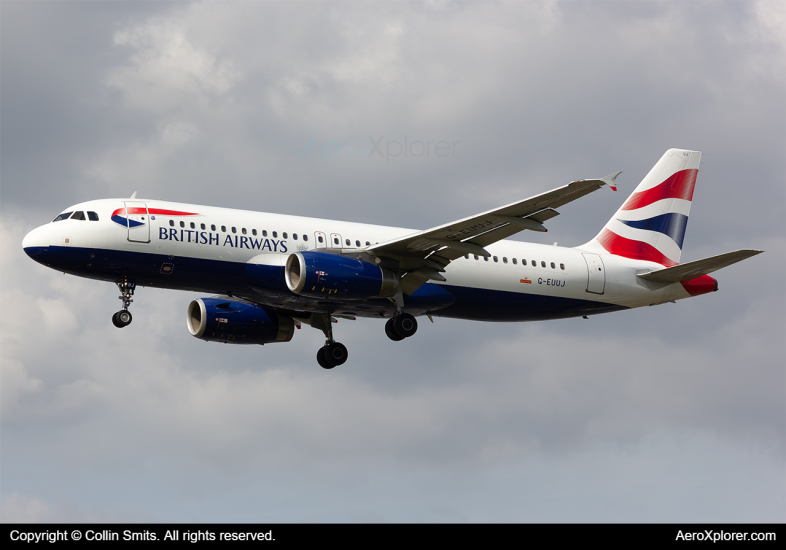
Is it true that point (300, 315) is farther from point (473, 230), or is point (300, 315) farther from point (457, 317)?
point (473, 230)

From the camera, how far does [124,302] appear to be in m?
36.3

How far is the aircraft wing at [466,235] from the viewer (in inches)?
1263

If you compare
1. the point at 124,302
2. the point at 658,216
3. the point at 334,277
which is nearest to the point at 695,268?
the point at 658,216

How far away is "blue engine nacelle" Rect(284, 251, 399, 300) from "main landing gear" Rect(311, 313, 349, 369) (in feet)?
21.7

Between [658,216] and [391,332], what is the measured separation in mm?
15683

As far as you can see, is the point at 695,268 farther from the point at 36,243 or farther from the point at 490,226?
the point at 36,243

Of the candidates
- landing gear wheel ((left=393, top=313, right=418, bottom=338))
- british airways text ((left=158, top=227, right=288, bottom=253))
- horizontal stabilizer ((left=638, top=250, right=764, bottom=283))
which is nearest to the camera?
british airways text ((left=158, top=227, right=288, bottom=253))

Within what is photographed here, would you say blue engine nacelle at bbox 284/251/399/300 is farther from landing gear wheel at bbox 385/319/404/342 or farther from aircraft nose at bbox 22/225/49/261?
aircraft nose at bbox 22/225/49/261

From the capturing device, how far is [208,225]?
36094 millimetres

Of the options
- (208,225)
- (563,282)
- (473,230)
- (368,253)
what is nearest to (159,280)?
(208,225)

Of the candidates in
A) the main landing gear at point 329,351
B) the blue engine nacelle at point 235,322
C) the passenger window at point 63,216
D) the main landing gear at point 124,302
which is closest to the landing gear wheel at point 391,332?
the main landing gear at point 329,351

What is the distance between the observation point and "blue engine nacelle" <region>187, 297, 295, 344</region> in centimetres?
4138

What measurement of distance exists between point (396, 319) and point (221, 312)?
799 cm

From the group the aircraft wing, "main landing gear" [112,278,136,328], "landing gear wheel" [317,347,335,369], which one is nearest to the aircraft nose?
"main landing gear" [112,278,136,328]
